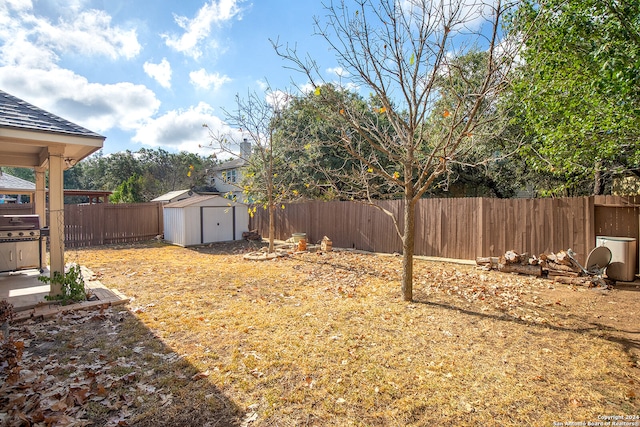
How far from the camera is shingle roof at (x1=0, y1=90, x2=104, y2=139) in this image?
4430 mm

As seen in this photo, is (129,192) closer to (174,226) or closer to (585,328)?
(174,226)

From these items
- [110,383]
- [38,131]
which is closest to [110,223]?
[38,131]

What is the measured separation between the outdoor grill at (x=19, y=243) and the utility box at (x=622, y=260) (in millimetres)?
11810

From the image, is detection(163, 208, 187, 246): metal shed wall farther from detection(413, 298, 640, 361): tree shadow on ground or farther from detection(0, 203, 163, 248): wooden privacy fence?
detection(413, 298, 640, 361): tree shadow on ground

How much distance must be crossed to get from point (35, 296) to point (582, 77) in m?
10.4

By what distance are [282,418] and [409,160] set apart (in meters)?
3.84

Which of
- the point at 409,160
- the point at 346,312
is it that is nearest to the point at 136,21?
the point at 409,160

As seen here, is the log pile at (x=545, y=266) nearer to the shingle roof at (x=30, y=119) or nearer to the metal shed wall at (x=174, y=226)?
the shingle roof at (x=30, y=119)

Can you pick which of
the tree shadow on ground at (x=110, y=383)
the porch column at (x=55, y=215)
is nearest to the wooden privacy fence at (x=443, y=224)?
the tree shadow on ground at (x=110, y=383)

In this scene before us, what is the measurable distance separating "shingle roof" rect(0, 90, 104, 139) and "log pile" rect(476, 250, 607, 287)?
878cm

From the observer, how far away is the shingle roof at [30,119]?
4.43 m

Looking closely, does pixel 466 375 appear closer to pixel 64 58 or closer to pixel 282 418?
pixel 282 418

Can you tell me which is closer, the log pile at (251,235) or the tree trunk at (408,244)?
the tree trunk at (408,244)

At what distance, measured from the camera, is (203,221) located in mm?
13211
